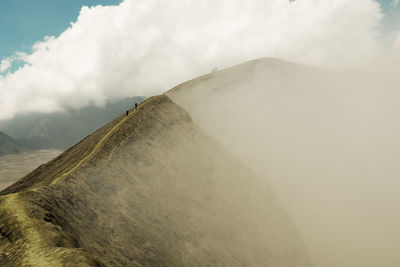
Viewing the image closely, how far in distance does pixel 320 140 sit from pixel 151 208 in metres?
79.3

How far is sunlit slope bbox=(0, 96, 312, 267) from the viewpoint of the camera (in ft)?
64.2

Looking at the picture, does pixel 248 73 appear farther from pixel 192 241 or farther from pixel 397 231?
pixel 192 241

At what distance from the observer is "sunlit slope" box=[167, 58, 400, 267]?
75062 mm

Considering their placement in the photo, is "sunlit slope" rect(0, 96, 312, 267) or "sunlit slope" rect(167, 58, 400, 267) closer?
"sunlit slope" rect(0, 96, 312, 267)

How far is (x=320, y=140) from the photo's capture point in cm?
9556

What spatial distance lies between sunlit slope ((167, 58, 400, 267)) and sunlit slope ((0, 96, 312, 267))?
1997 cm

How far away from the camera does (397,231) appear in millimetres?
78500

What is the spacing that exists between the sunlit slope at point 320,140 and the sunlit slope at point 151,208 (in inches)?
786

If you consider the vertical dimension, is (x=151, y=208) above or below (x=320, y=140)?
above

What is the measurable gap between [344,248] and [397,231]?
932 inches

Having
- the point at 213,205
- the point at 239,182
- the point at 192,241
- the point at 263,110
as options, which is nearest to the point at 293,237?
the point at 239,182

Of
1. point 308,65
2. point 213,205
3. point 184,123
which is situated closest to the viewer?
point 213,205

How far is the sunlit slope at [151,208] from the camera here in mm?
19578

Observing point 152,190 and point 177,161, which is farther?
point 177,161
